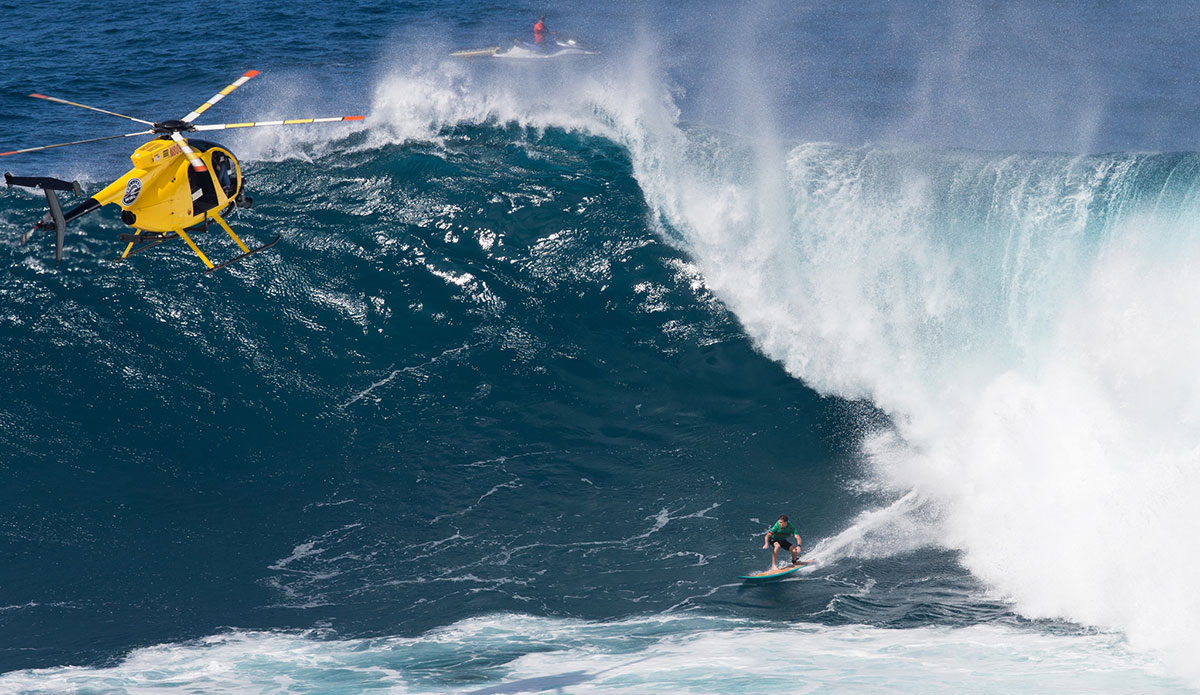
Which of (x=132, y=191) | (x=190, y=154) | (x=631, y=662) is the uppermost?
(x=190, y=154)

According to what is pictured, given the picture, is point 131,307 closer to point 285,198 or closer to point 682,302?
point 285,198

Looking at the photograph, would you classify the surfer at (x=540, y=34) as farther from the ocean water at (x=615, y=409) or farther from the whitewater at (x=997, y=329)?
the whitewater at (x=997, y=329)

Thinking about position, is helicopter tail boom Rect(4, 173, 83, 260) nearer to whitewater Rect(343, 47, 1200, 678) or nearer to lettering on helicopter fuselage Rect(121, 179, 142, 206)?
lettering on helicopter fuselage Rect(121, 179, 142, 206)

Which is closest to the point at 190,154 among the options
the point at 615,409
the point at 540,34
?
the point at 615,409

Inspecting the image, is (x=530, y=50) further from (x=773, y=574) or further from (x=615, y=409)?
(x=773, y=574)

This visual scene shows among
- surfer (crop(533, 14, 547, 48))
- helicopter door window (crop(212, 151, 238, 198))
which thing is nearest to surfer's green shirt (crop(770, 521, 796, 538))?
helicopter door window (crop(212, 151, 238, 198))

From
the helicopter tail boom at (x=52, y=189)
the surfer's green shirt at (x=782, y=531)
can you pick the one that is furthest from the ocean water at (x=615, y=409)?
the helicopter tail boom at (x=52, y=189)
